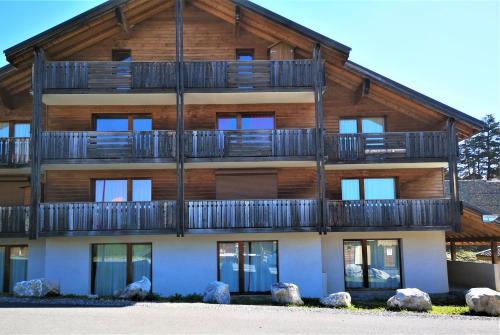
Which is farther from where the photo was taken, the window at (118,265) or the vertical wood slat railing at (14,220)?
the window at (118,265)

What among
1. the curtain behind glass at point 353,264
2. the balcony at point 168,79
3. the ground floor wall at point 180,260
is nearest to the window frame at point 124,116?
the balcony at point 168,79

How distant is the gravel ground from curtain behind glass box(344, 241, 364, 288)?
6.43m

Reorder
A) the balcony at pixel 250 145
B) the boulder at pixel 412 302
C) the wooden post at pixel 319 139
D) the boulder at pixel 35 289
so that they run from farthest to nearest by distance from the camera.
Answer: the balcony at pixel 250 145, the wooden post at pixel 319 139, the boulder at pixel 35 289, the boulder at pixel 412 302

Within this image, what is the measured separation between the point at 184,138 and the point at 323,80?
6051 mm

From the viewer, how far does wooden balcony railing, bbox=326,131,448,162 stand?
2052 cm

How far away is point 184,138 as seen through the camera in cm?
1964

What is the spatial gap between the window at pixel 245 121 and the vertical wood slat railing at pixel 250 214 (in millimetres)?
3839

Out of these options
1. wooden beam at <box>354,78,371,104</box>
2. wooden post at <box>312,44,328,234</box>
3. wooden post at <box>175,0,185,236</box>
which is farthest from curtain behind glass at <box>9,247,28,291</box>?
wooden beam at <box>354,78,371,104</box>

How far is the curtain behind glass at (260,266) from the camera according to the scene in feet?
65.6

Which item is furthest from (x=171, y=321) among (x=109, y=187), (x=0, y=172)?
(x=0, y=172)

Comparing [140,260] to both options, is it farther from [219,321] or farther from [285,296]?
[219,321]

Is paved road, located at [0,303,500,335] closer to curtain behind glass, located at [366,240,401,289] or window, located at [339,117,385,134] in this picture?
curtain behind glass, located at [366,240,401,289]

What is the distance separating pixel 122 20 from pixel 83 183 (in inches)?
278

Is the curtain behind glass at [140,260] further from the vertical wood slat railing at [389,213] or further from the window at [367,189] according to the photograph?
the window at [367,189]
